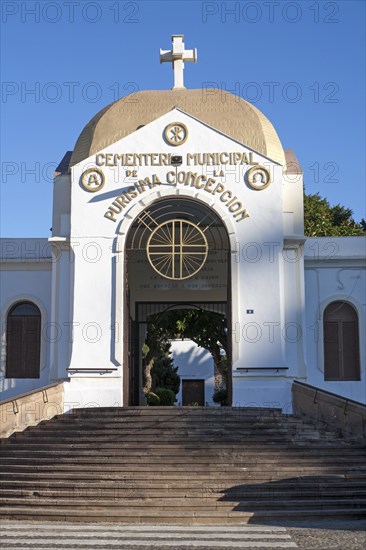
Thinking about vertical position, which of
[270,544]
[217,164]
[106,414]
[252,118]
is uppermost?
[252,118]

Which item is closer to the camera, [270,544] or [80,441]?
[270,544]

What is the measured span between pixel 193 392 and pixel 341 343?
32.0m

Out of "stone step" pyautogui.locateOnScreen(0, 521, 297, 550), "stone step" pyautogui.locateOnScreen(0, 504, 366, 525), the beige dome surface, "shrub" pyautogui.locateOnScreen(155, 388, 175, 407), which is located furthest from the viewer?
"shrub" pyautogui.locateOnScreen(155, 388, 175, 407)

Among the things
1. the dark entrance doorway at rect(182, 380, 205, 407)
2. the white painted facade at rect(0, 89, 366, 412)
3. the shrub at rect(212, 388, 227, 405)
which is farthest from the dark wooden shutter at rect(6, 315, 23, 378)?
the dark entrance doorway at rect(182, 380, 205, 407)

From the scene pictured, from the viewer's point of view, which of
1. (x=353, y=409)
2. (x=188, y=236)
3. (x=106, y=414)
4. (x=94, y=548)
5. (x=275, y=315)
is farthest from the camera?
(x=188, y=236)

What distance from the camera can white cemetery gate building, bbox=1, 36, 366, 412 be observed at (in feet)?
64.4

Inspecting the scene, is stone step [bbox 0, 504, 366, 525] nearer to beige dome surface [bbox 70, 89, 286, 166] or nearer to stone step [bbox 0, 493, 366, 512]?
stone step [bbox 0, 493, 366, 512]

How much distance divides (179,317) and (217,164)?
15708mm

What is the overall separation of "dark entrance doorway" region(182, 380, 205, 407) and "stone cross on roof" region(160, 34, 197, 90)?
31884 mm

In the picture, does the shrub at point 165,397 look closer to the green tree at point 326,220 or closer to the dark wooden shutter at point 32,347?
the green tree at point 326,220

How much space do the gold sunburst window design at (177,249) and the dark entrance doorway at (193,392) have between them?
30099mm

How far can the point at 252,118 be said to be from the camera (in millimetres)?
23078

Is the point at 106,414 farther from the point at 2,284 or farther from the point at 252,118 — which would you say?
the point at 252,118

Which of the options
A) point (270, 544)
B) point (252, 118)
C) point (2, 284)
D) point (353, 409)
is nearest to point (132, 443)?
point (353, 409)
